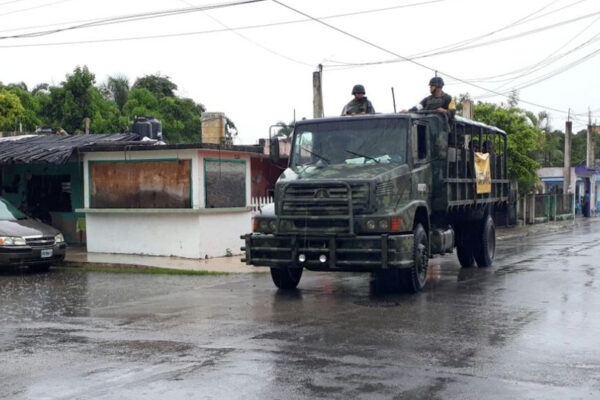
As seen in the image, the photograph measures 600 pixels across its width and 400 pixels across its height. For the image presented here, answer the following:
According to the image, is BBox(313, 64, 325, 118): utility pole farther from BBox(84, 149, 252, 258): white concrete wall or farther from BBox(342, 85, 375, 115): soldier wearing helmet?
BBox(342, 85, 375, 115): soldier wearing helmet

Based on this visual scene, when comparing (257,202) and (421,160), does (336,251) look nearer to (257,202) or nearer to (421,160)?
(421,160)

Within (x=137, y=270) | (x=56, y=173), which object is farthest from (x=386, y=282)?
(x=56, y=173)

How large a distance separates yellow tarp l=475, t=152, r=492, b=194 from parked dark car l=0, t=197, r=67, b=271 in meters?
8.89

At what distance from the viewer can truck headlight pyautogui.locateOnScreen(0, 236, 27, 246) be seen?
50.5ft

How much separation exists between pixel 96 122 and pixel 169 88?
1005cm

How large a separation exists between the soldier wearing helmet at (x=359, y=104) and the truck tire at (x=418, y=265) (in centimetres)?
257

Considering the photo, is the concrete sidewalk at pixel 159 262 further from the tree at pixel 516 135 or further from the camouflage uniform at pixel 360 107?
the tree at pixel 516 135

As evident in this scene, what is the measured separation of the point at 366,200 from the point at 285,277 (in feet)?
7.88

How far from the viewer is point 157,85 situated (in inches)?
1832

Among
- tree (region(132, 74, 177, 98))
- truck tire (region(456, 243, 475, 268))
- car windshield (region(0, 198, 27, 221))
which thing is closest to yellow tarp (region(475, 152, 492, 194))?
truck tire (region(456, 243, 475, 268))

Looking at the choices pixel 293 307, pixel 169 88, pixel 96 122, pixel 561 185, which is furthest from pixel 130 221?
pixel 561 185

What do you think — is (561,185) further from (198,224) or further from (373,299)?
(373,299)

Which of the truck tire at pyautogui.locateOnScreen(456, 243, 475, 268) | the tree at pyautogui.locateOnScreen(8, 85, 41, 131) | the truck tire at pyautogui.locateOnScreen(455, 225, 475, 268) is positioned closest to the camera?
the truck tire at pyautogui.locateOnScreen(455, 225, 475, 268)

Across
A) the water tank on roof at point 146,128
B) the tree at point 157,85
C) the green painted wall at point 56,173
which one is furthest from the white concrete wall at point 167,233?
the tree at point 157,85
